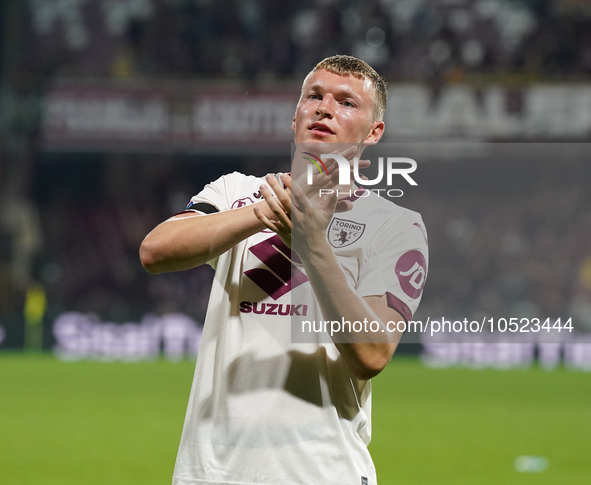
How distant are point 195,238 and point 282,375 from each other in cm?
41

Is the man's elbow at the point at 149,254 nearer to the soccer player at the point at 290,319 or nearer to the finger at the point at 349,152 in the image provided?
the soccer player at the point at 290,319

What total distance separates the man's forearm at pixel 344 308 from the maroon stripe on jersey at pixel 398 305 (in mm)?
86

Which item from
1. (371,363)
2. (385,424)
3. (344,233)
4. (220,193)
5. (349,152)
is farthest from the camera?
(385,424)

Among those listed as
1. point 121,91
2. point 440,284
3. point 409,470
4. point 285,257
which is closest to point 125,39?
point 121,91

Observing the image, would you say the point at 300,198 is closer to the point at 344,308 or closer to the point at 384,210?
the point at 344,308

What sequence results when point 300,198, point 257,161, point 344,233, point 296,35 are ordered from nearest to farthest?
point 300,198 < point 344,233 < point 296,35 < point 257,161

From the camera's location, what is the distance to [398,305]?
6.68 ft

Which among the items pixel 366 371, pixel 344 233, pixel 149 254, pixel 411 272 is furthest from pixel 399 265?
pixel 149 254

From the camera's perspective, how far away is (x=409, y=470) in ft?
22.5

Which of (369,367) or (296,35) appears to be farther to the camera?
(296,35)

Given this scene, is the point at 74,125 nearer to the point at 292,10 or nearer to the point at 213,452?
the point at 292,10

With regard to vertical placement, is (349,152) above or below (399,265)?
above

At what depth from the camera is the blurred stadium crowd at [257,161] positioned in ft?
59.3

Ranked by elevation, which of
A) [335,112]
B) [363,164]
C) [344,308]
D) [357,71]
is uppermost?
[357,71]
